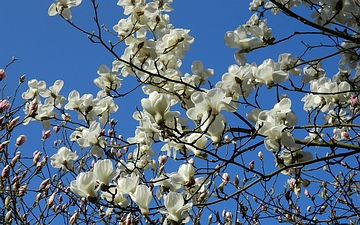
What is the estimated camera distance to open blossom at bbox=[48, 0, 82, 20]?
177 centimetres

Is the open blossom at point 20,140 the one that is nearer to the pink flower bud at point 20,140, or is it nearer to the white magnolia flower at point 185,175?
the pink flower bud at point 20,140

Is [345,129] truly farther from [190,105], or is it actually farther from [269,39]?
[190,105]

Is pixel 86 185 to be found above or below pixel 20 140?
below

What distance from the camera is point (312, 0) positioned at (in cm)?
194

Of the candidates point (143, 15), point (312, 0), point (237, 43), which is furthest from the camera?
point (312, 0)

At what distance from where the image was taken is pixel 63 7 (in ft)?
5.85

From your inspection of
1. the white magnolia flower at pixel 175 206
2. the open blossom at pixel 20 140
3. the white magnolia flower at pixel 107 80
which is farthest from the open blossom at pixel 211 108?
the open blossom at pixel 20 140

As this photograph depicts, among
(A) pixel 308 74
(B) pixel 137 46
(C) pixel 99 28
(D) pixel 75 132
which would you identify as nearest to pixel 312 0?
(A) pixel 308 74

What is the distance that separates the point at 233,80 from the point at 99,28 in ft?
2.05

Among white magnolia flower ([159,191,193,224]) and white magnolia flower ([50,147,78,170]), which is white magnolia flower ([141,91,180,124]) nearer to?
white magnolia flower ([159,191,193,224])

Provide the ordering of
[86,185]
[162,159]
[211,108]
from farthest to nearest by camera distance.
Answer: [162,159]
[86,185]
[211,108]

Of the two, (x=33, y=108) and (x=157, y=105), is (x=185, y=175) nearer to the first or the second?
(x=157, y=105)

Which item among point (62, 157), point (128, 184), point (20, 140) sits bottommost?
point (128, 184)

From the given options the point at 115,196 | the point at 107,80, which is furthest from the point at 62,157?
the point at 115,196
